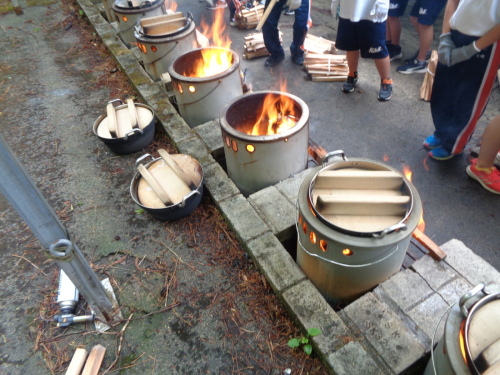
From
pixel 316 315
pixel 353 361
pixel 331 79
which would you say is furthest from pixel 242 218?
pixel 331 79

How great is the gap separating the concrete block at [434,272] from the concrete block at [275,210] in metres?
1.22

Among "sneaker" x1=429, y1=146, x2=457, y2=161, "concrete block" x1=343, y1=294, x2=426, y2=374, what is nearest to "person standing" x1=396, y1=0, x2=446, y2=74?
"sneaker" x1=429, y1=146, x2=457, y2=161

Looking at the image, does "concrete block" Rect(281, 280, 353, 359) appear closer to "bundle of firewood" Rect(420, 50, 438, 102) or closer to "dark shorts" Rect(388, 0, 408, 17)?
"bundle of firewood" Rect(420, 50, 438, 102)

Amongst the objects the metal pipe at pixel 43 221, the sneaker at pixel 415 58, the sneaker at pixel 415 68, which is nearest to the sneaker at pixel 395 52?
the sneaker at pixel 415 58

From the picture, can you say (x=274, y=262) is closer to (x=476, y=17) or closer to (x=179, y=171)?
(x=179, y=171)

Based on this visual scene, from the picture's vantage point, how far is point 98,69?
23.9ft

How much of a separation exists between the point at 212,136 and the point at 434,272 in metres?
3.16

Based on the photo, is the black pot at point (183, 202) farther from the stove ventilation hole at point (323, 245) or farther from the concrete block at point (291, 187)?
the stove ventilation hole at point (323, 245)

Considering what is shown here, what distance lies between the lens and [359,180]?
291cm

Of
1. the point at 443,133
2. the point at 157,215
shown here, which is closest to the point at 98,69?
the point at 157,215

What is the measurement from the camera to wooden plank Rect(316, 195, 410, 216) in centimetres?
268

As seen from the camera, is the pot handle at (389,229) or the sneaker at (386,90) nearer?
the pot handle at (389,229)

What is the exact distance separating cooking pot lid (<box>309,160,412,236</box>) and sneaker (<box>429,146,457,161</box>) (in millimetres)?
2517

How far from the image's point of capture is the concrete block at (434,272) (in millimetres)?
2920
